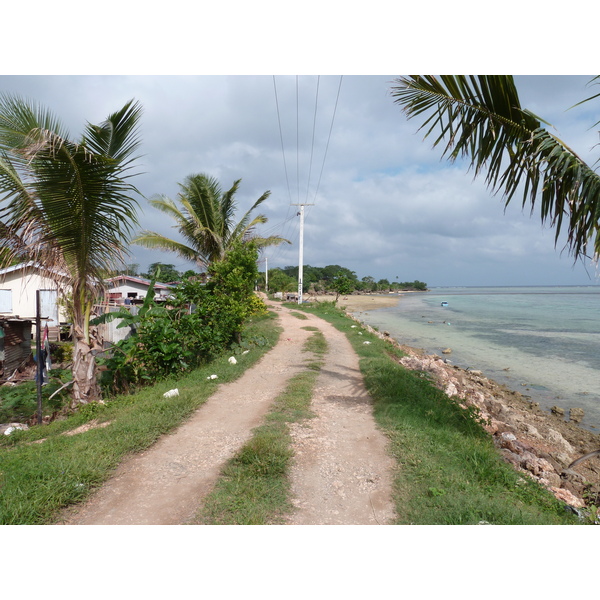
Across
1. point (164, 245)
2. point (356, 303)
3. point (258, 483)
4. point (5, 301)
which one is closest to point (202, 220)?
point (164, 245)

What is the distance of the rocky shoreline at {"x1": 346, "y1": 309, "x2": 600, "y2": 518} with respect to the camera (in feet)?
16.3

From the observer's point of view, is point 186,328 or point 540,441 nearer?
point 540,441

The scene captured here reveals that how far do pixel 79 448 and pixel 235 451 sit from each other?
1740mm

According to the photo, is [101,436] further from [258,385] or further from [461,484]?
[461,484]

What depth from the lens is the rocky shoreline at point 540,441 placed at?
4.98m

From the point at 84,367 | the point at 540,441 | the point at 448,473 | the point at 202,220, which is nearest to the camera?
the point at 448,473

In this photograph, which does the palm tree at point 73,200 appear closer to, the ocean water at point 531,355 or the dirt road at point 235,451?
the dirt road at point 235,451

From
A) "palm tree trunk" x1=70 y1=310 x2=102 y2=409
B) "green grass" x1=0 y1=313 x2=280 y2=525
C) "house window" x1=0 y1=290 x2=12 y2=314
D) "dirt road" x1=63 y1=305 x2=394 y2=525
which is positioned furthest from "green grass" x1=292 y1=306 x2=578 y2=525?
"house window" x1=0 y1=290 x2=12 y2=314

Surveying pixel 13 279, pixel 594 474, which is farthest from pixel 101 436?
pixel 13 279

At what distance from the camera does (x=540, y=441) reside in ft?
23.3

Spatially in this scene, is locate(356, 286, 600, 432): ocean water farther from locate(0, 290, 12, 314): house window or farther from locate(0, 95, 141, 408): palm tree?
locate(0, 290, 12, 314): house window

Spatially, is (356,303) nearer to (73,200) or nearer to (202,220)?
(202,220)

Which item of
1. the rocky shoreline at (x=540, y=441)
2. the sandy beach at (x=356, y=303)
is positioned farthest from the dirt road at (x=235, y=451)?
the sandy beach at (x=356, y=303)

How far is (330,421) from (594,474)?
4756mm
